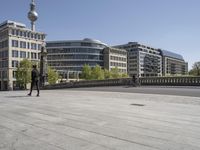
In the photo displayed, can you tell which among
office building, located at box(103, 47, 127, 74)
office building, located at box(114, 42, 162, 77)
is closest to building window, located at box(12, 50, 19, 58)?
office building, located at box(103, 47, 127, 74)

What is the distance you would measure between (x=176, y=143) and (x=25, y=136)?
2815 mm

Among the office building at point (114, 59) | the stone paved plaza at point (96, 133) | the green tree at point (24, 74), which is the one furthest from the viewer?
the office building at point (114, 59)

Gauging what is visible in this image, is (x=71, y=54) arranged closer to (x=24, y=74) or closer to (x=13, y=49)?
(x=13, y=49)

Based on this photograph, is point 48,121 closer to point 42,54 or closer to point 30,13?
point 42,54

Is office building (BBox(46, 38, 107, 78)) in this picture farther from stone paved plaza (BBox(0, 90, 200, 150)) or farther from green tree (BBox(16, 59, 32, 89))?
stone paved plaza (BBox(0, 90, 200, 150))

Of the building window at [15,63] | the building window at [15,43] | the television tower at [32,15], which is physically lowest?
→ the building window at [15,63]

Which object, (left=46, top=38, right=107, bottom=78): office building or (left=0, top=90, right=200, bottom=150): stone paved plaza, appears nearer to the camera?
(left=0, top=90, right=200, bottom=150): stone paved plaza

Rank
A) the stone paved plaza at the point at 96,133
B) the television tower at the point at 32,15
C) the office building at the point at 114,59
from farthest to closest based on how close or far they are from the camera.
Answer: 1. the office building at the point at 114,59
2. the television tower at the point at 32,15
3. the stone paved plaza at the point at 96,133

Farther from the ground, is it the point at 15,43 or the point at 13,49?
Result: the point at 15,43

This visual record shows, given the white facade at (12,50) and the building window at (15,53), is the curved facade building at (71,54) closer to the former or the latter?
the white facade at (12,50)

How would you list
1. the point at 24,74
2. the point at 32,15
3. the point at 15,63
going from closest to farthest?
1. the point at 24,74
2. the point at 15,63
3. the point at 32,15

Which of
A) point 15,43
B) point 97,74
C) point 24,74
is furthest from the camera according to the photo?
point 97,74

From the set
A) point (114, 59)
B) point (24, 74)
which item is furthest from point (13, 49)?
point (114, 59)


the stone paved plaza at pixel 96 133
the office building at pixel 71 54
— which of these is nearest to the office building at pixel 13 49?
the office building at pixel 71 54
